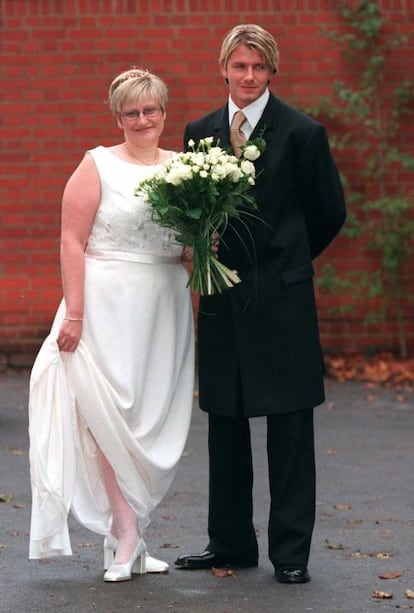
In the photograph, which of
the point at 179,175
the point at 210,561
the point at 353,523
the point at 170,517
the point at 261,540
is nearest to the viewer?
the point at 179,175

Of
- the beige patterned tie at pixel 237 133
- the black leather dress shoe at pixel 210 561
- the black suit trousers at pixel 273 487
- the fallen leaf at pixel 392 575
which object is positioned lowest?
the fallen leaf at pixel 392 575

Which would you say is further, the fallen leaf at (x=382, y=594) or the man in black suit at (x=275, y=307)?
the man in black suit at (x=275, y=307)

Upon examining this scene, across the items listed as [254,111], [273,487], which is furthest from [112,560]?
[254,111]

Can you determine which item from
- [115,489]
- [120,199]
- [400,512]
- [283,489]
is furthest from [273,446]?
[400,512]

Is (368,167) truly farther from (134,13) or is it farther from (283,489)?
(283,489)

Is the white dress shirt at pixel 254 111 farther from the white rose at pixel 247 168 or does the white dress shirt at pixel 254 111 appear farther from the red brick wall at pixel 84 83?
the red brick wall at pixel 84 83

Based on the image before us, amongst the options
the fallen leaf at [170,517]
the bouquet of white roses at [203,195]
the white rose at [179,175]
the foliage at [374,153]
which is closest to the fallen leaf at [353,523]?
the fallen leaf at [170,517]

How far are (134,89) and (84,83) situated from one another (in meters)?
6.51

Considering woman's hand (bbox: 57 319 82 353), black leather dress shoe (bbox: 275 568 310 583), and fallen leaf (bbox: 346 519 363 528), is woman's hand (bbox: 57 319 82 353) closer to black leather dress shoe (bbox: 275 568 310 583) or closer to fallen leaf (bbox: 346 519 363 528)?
black leather dress shoe (bbox: 275 568 310 583)

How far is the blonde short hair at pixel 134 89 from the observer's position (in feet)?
19.8

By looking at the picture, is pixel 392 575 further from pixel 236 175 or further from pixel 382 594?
pixel 236 175

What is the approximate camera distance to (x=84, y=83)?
12.4 metres

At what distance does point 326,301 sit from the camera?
12.5 meters

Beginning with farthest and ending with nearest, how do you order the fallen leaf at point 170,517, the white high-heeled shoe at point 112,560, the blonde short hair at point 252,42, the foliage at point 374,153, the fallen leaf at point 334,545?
the foliage at point 374,153 → the fallen leaf at point 170,517 → the fallen leaf at point 334,545 → the white high-heeled shoe at point 112,560 → the blonde short hair at point 252,42
